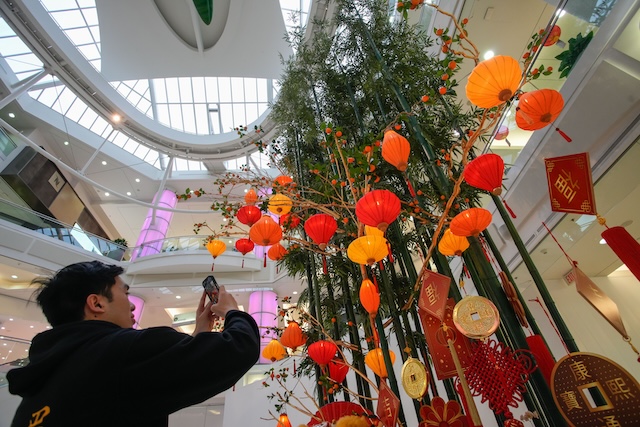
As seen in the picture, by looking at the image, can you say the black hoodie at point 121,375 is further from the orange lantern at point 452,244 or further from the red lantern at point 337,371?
the red lantern at point 337,371

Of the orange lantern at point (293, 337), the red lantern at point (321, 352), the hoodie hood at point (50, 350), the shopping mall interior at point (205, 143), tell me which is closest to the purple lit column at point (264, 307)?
the shopping mall interior at point (205, 143)

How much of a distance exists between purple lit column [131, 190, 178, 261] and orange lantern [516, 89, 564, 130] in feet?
39.0

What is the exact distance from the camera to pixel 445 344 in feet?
5.37

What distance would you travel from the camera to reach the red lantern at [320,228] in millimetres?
2295

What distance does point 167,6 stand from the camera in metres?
9.35

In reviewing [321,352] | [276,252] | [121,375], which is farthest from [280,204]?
[121,375]

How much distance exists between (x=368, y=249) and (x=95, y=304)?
142 centimetres

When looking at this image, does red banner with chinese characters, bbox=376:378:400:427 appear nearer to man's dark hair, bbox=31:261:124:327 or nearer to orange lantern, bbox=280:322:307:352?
man's dark hair, bbox=31:261:124:327

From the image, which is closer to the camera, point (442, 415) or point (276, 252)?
point (442, 415)

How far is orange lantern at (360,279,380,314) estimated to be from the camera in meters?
2.13

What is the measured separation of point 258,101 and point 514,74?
13485 millimetres

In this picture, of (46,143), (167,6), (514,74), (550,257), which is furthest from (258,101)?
(514,74)

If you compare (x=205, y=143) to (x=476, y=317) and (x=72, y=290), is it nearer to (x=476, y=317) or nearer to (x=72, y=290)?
(x=72, y=290)

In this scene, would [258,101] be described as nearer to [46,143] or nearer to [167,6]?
[167,6]
